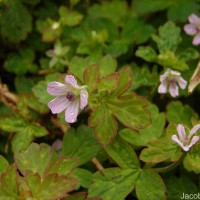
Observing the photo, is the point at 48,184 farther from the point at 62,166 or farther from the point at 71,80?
the point at 71,80

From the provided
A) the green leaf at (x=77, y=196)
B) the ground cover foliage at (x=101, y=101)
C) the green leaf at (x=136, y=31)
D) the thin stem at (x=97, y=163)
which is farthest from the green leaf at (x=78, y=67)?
the green leaf at (x=77, y=196)

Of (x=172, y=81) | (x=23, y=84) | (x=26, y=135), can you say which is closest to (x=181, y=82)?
(x=172, y=81)

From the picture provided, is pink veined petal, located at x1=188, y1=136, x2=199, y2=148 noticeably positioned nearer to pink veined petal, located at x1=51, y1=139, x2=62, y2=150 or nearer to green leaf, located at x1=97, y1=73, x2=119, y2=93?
green leaf, located at x1=97, y1=73, x2=119, y2=93

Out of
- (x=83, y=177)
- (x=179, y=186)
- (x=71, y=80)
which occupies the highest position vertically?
(x=71, y=80)

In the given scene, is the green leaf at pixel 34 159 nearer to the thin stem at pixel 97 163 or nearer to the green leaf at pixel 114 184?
the green leaf at pixel 114 184

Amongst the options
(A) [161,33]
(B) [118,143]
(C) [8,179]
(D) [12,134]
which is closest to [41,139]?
(D) [12,134]
